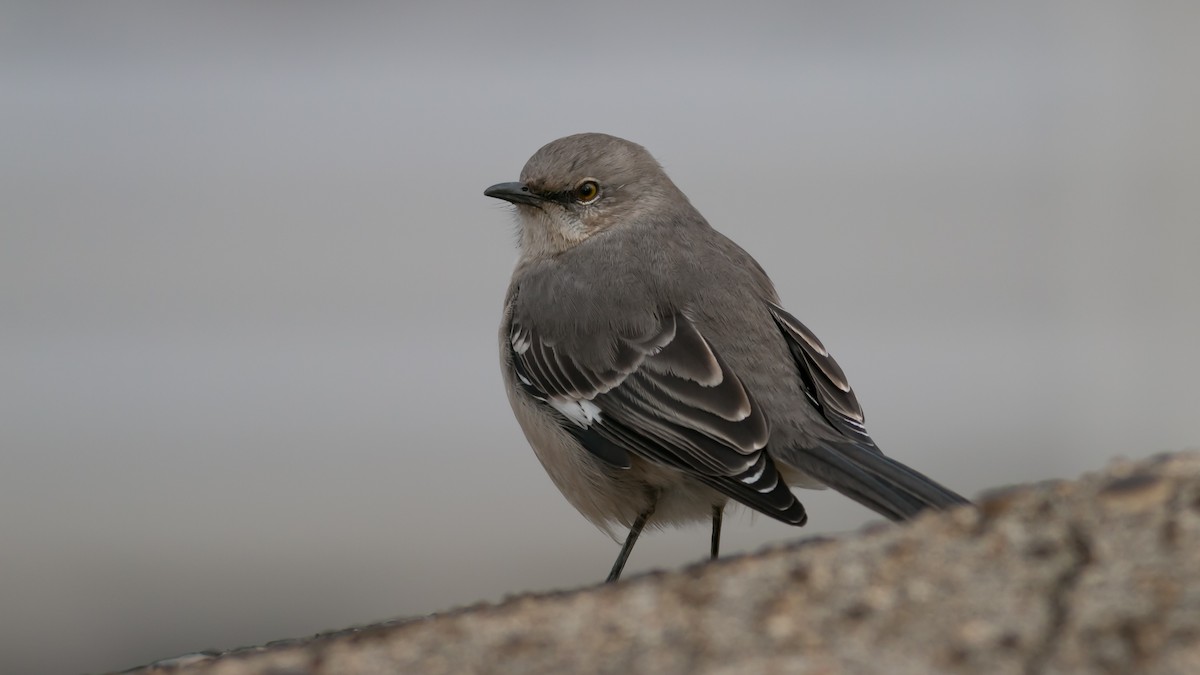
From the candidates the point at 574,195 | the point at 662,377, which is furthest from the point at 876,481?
the point at 574,195

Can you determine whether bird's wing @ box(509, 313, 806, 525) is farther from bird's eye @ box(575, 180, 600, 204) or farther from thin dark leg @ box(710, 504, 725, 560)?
bird's eye @ box(575, 180, 600, 204)

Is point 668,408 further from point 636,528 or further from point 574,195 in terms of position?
point 574,195

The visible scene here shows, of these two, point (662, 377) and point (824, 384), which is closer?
point (662, 377)

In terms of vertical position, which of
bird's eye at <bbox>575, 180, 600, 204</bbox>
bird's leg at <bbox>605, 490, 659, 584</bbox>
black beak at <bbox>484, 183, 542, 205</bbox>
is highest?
bird's eye at <bbox>575, 180, 600, 204</bbox>

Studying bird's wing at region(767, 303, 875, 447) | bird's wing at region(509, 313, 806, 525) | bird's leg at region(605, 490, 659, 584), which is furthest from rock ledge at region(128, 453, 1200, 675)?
bird's leg at region(605, 490, 659, 584)

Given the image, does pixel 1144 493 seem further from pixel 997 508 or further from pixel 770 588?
pixel 770 588

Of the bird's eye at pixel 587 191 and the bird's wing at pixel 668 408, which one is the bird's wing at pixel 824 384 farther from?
the bird's eye at pixel 587 191

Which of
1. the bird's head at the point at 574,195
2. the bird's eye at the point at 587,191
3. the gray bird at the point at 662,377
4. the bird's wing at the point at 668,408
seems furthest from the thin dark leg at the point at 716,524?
the bird's eye at the point at 587,191

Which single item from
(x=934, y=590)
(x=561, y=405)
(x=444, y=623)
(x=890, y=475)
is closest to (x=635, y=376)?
(x=561, y=405)
